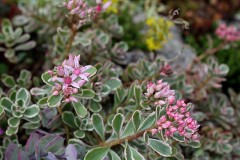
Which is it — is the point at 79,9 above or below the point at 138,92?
above

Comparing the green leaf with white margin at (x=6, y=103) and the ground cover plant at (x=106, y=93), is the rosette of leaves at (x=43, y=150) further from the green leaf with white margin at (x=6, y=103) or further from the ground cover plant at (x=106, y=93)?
the green leaf with white margin at (x=6, y=103)

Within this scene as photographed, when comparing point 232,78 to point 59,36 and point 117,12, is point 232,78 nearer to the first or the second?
point 117,12

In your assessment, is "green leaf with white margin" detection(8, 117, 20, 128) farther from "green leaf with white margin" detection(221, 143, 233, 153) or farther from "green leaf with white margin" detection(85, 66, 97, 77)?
"green leaf with white margin" detection(221, 143, 233, 153)

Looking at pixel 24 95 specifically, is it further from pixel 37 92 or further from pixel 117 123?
pixel 117 123

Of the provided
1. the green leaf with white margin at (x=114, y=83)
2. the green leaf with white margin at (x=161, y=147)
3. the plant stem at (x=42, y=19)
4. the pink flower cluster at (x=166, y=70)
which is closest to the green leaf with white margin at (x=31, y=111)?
the green leaf with white margin at (x=114, y=83)

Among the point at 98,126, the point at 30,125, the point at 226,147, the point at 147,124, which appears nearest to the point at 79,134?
the point at 98,126

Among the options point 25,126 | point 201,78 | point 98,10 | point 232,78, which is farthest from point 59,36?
point 232,78

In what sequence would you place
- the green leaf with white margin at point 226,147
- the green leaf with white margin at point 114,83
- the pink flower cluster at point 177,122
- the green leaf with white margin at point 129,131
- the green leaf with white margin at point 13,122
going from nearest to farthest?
the pink flower cluster at point 177,122 → the green leaf with white margin at point 129,131 → the green leaf with white margin at point 13,122 → the green leaf with white margin at point 114,83 → the green leaf with white margin at point 226,147
